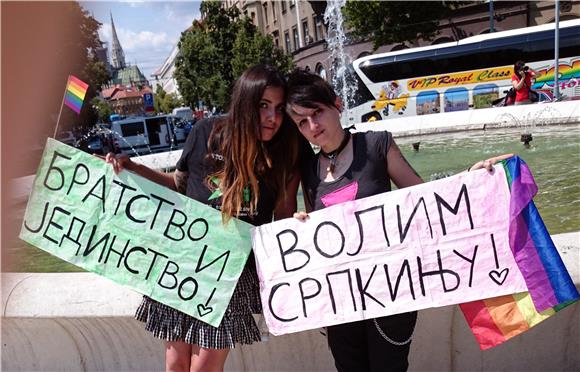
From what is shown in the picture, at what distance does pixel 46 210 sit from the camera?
2682 mm

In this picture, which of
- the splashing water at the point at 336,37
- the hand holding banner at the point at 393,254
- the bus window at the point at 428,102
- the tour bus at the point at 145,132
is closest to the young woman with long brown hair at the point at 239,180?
the hand holding banner at the point at 393,254

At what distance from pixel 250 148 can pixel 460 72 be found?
69.1 feet

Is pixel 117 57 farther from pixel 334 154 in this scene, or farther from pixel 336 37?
pixel 334 154

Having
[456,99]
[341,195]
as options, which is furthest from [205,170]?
[456,99]

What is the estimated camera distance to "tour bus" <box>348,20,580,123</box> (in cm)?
1964

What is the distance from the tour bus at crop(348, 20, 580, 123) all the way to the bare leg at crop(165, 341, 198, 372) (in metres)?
20.1

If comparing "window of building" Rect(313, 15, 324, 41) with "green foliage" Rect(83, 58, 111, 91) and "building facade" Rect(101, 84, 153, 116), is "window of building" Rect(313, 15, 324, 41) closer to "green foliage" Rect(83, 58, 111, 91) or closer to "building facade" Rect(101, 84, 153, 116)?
"green foliage" Rect(83, 58, 111, 91)

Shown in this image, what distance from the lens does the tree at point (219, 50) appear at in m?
38.8

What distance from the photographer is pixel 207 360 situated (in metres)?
2.38

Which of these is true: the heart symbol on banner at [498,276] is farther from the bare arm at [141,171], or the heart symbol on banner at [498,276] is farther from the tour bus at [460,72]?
the tour bus at [460,72]

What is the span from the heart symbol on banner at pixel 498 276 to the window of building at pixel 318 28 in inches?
1711

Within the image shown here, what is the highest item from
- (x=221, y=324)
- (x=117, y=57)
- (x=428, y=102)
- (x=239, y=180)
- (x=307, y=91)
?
(x=117, y=57)

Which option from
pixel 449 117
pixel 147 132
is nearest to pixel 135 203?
pixel 449 117

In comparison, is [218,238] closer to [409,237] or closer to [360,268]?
[360,268]
